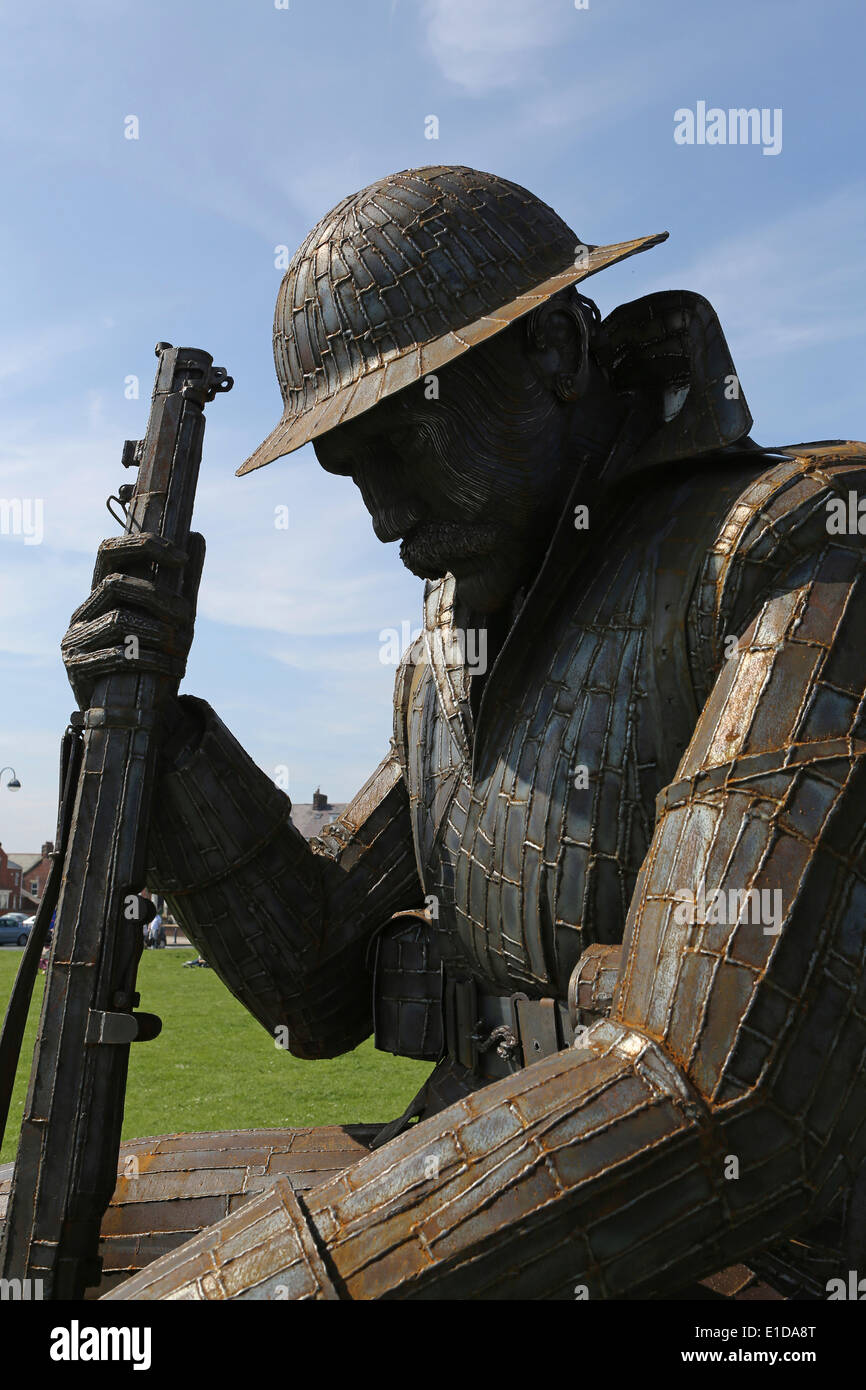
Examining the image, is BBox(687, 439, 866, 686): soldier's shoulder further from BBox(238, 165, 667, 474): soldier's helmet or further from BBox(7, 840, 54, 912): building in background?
BBox(7, 840, 54, 912): building in background

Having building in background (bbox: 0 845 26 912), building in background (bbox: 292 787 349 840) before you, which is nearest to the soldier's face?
building in background (bbox: 292 787 349 840)

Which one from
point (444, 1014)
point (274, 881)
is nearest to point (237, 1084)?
point (274, 881)

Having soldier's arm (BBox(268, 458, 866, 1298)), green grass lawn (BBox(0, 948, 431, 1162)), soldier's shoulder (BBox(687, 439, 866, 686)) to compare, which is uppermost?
soldier's shoulder (BBox(687, 439, 866, 686))

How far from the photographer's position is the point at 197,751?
3393 millimetres

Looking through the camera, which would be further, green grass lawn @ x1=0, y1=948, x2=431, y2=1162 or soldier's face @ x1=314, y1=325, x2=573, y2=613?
green grass lawn @ x1=0, y1=948, x2=431, y2=1162

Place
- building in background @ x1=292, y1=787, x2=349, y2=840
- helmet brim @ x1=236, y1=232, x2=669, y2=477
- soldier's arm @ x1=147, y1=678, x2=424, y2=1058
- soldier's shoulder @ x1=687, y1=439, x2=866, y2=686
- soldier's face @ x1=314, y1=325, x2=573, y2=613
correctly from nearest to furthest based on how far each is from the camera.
Answer: soldier's shoulder @ x1=687, y1=439, x2=866, y2=686 → helmet brim @ x1=236, y1=232, x2=669, y2=477 → soldier's face @ x1=314, y1=325, x2=573, y2=613 → soldier's arm @ x1=147, y1=678, x2=424, y2=1058 → building in background @ x1=292, y1=787, x2=349, y2=840

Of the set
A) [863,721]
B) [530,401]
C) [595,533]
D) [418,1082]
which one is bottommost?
[418,1082]

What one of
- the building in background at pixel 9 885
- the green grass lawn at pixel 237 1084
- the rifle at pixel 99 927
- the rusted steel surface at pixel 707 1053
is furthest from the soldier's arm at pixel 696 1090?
the building in background at pixel 9 885

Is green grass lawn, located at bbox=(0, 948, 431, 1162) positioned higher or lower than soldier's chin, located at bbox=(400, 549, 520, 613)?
lower

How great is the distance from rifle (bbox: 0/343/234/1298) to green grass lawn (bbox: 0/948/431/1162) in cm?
337

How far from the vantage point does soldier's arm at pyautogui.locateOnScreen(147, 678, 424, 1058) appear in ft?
11.2
